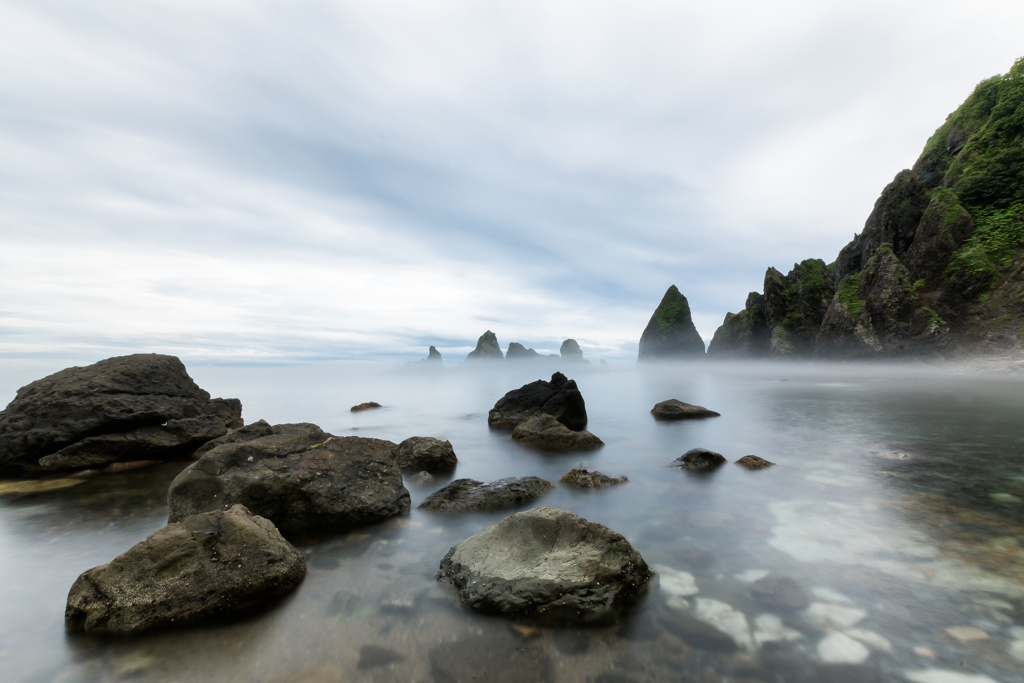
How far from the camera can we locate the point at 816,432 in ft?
55.9

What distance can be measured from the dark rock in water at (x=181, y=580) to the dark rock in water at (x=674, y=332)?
127004 millimetres

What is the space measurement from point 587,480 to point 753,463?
4966 millimetres

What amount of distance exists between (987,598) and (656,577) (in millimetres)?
3541

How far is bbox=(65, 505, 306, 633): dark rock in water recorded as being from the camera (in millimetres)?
4320

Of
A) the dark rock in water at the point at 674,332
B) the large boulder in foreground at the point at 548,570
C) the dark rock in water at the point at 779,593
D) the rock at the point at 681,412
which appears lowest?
the rock at the point at 681,412

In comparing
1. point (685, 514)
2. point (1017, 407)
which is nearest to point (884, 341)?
point (1017, 407)

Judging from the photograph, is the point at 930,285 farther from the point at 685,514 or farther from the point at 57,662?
the point at 57,662

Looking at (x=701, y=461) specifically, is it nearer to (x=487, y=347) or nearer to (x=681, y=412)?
(x=681, y=412)

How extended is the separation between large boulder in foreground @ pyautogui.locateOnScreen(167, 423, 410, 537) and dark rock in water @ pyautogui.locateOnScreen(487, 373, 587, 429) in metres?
10.6

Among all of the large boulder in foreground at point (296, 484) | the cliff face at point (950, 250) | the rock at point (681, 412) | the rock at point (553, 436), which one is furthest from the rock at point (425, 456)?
the cliff face at point (950, 250)

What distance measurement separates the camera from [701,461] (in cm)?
1141

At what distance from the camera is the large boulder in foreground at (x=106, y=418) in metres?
11.2

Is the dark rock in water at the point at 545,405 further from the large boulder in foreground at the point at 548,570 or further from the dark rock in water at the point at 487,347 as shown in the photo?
the dark rock in water at the point at 487,347

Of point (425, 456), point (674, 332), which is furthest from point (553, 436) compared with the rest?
point (674, 332)
